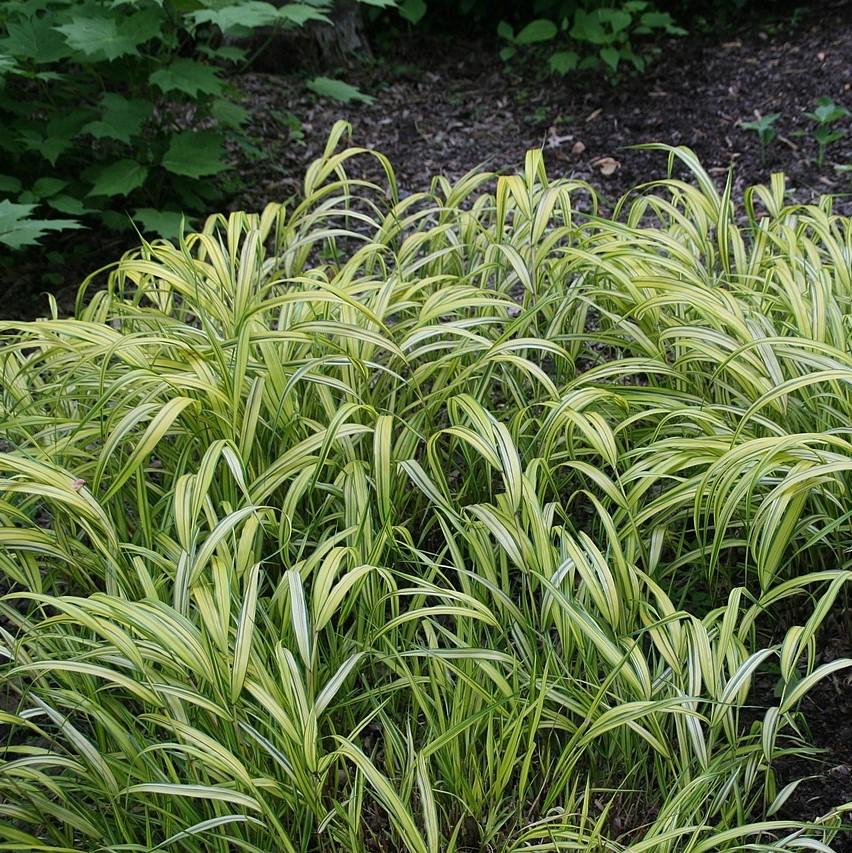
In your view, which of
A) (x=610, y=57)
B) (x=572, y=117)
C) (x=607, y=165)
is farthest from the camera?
(x=572, y=117)

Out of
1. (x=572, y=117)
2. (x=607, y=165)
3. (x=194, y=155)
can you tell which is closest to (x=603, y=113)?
(x=572, y=117)

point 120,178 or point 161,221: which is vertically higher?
point 120,178

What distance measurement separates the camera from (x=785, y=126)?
13.2 feet

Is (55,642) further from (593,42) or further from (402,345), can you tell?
(593,42)

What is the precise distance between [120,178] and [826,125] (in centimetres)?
287

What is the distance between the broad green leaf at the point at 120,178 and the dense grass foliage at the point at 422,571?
923 mm

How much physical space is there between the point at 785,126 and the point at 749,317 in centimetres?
227

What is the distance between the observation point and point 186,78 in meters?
3.20

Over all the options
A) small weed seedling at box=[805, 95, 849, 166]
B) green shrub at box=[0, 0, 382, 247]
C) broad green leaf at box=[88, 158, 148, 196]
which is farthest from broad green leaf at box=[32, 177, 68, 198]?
small weed seedling at box=[805, 95, 849, 166]

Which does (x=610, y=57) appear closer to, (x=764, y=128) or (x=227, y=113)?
(x=764, y=128)

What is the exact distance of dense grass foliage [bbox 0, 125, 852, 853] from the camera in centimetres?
155

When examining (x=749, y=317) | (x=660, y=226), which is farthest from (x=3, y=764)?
(x=660, y=226)

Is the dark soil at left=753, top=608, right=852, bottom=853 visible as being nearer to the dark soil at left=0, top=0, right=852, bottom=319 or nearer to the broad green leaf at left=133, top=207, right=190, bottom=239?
the dark soil at left=0, top=0, right=852, bottom=319

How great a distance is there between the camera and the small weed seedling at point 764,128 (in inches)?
150
